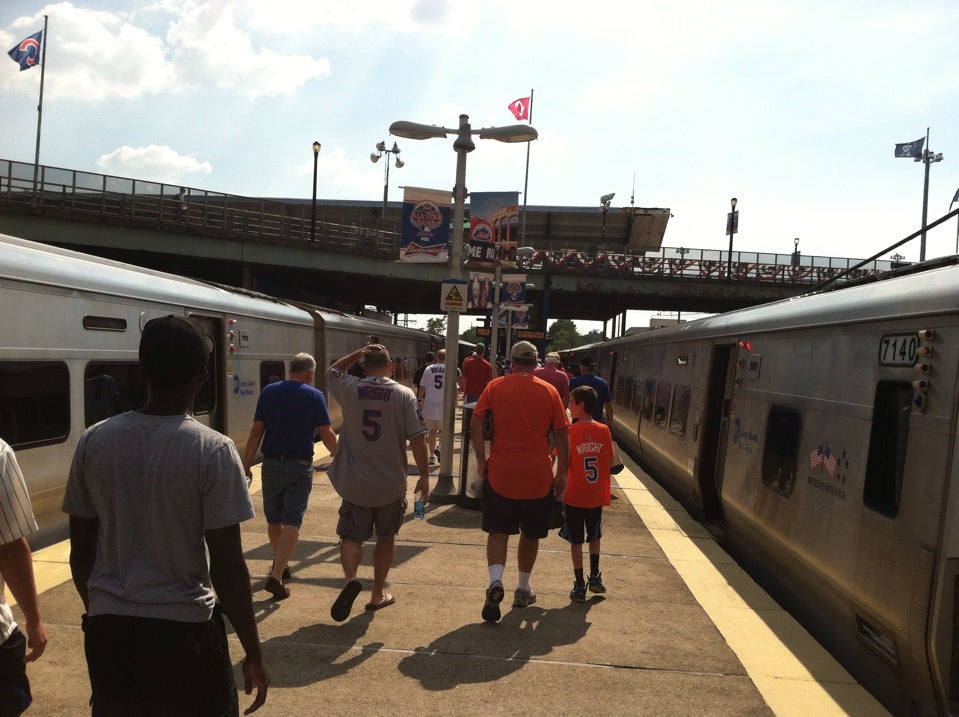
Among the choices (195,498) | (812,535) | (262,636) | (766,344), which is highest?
(766,344)

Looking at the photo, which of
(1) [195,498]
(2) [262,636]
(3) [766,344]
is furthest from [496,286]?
(1) [195,498]

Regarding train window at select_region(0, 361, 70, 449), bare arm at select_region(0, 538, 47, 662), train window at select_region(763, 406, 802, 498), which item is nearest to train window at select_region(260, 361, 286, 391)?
train window at select_region(0, 361, 70, 449)

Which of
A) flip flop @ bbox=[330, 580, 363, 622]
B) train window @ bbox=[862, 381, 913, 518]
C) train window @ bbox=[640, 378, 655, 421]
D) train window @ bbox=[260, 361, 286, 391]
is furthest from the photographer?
train window @ bbox=[640, 378, 655, 421]

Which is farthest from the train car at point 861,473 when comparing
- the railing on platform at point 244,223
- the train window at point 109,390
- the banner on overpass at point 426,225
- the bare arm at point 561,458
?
the railing on platform at point 244,223

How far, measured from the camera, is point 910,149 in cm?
4122

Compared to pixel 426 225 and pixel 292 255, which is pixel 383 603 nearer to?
pixel 426 225

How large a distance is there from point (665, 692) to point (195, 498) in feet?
A: 10.5

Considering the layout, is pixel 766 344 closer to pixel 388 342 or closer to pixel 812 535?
pixel 812 535

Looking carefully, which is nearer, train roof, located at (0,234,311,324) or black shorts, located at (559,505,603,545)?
black shorts, located at (559,505,603,545)

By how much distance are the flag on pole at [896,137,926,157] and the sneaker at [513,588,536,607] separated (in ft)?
142

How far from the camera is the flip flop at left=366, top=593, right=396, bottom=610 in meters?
5.67

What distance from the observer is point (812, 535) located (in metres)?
5.80

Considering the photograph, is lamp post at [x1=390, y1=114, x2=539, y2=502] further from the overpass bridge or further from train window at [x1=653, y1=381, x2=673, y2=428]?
the overpass bridge

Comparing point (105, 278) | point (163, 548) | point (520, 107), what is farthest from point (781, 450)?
point (520, 107)
